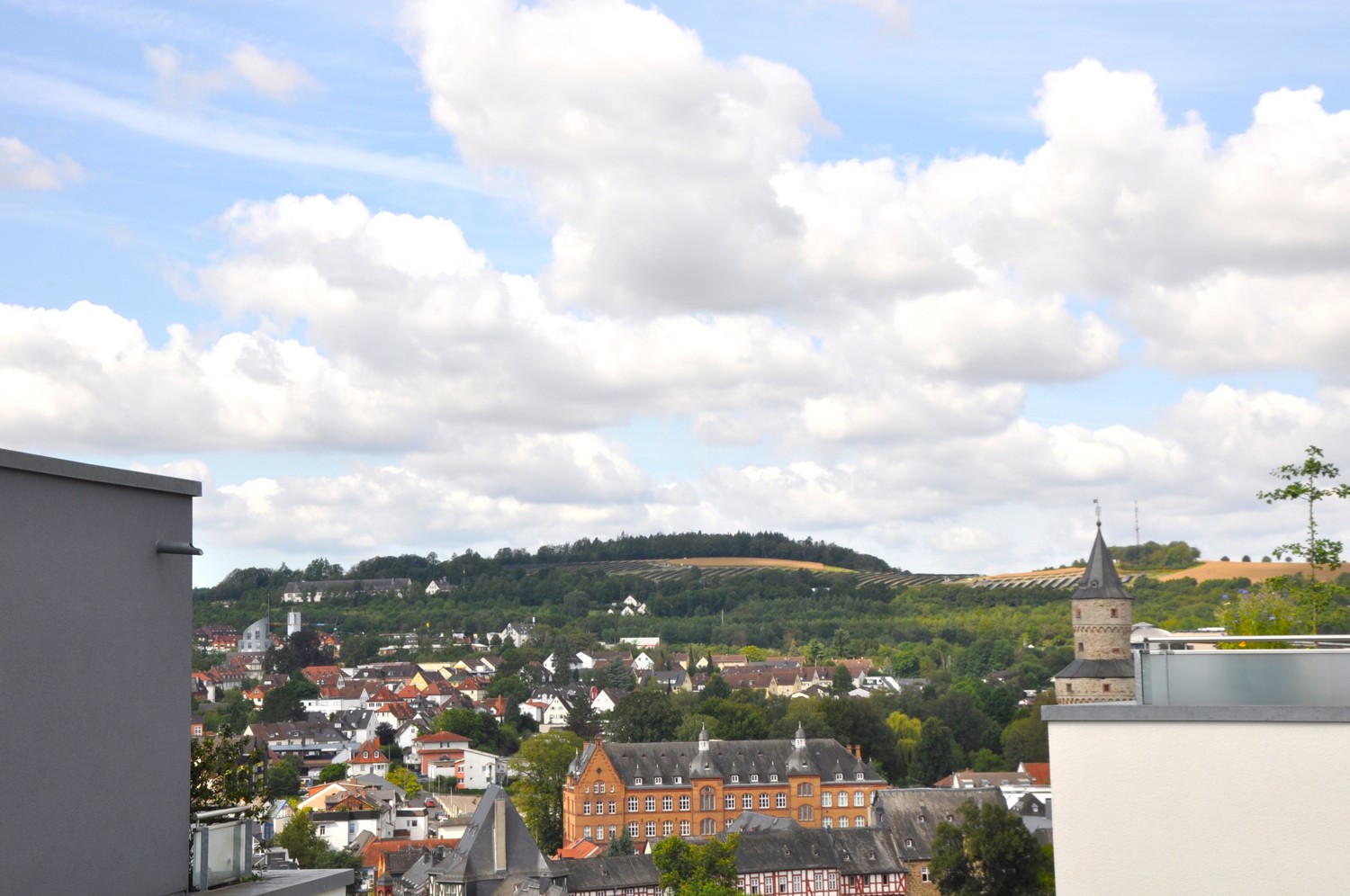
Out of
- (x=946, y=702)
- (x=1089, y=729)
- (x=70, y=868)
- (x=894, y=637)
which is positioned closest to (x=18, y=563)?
(x=70, y=868)

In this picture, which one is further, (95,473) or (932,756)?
(932,756)

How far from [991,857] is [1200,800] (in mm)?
41877

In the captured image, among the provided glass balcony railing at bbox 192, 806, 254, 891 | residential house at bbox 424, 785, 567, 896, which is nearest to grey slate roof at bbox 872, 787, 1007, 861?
residential house at bbox 424, 785, 567, 896

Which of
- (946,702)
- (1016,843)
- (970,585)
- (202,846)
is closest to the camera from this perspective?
(202,846)

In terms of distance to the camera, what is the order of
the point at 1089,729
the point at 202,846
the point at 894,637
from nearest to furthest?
the point at 202,846 → the point at 1089,729 → the point at 894,637

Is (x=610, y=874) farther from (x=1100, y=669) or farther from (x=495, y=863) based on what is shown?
(x=1100, y=669)

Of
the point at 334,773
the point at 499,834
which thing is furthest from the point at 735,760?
the point at 334,773

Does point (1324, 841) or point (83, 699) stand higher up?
point (83, 699)

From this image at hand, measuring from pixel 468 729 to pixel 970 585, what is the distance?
324 feet

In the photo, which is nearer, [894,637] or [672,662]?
Result: [672,662]

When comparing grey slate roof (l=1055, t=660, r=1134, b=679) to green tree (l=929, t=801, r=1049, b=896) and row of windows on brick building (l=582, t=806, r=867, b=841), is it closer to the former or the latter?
green tree (l=929, t=801, r=1049, b=896)

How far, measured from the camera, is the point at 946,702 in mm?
102625

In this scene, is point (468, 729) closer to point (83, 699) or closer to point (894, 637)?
point (894, 637)

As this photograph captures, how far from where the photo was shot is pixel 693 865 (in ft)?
188
